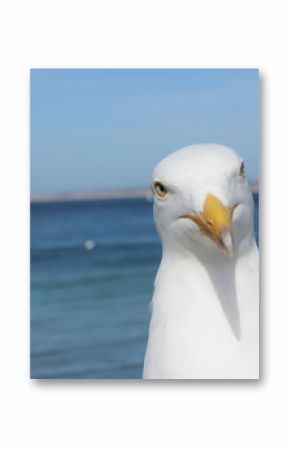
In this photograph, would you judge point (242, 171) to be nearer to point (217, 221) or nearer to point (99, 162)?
point (217, 221)

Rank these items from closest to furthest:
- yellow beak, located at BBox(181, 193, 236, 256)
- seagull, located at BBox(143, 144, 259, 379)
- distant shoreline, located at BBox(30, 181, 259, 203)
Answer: yellow beak, located at BBox(181, 193, 236, 256) → seagull, located at BBox(143, 144, 259, 379) → distant shoreline, located at BBox(30, 181, 259, 203)

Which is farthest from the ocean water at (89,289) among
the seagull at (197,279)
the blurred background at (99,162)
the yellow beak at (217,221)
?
the yellow beak at (217,221)

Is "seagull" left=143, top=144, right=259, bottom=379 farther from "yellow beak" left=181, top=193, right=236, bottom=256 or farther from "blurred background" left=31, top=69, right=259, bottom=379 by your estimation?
"blurred background" left=31, top=69, right=259, bottom=379

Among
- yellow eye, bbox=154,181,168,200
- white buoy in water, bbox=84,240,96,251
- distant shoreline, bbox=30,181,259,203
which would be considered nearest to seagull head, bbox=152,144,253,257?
yellow eye, bbox=154,181,168,200

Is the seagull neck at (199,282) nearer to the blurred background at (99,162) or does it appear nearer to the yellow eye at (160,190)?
the yellow eye at (160,190)
